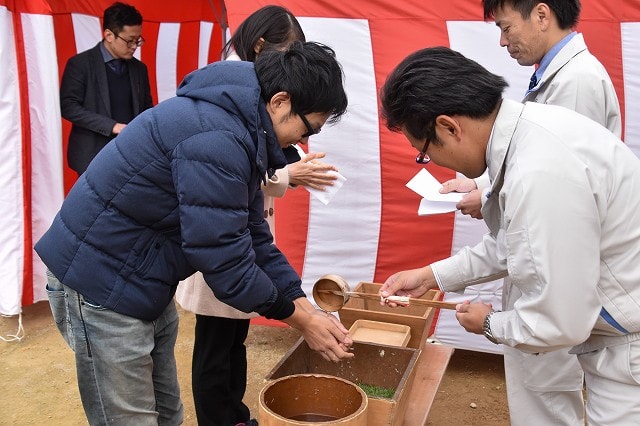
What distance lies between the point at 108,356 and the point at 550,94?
1693 mm

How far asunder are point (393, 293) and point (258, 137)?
0.82 meters

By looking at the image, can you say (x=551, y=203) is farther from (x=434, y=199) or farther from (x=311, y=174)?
(x=311, y=174)

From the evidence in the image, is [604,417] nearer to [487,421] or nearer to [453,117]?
[453,117]

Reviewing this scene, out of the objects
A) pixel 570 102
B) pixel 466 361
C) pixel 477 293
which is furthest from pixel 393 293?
pixel 466 361

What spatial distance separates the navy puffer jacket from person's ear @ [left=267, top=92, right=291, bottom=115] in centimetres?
3

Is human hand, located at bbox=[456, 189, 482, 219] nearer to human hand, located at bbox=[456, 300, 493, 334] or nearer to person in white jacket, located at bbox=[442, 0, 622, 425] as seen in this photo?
person in white jacket, located at bbox=[442, 0, 622, 425]

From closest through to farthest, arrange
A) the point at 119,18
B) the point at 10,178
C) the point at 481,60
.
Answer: the point at 481,60 → the point at 10,178 → the point at 119,18

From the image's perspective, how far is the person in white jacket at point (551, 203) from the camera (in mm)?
1315

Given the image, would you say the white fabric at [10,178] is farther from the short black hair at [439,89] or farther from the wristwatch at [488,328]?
the wristwatch at [488,328]

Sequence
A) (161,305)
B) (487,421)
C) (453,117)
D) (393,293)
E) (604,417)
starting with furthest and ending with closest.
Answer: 1. (487,421)
2. (393,293)
3. (161,305)
4. (604,417)
5. (453,117)

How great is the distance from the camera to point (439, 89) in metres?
1.42

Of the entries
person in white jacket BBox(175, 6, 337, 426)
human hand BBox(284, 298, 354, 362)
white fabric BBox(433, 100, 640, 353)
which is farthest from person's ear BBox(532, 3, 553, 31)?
human hand BBox(284, 298, 354, 362)

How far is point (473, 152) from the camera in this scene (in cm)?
150

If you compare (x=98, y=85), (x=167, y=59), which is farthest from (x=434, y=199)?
(x=167, y=59)
